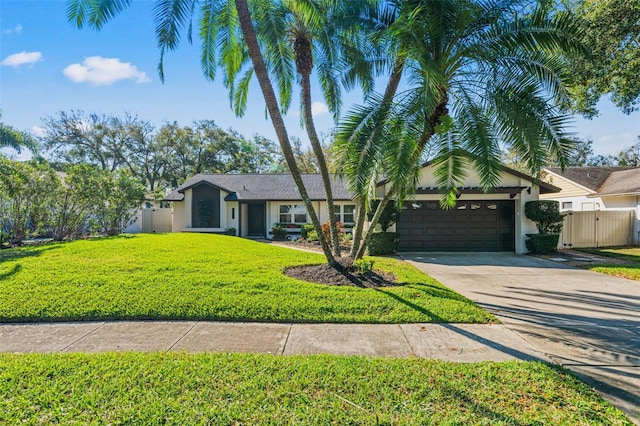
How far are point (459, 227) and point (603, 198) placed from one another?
1160cm

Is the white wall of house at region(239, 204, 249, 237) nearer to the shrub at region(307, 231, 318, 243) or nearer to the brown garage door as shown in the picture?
the shrub at region(307, 231, 318, 243)

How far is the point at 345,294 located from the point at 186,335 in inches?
122

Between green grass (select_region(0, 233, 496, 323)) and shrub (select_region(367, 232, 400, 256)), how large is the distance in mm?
3827

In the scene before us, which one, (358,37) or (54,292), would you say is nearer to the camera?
(54,292)

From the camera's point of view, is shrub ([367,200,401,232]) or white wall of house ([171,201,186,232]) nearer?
shrub ([367,200,401,232])

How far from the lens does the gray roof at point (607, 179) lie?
59.5 ft

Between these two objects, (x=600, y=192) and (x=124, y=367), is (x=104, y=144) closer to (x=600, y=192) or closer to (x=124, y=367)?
(x=124, y=367)

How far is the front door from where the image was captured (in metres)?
22.5

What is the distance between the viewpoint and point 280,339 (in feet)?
15.1

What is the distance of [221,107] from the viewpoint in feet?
38.1

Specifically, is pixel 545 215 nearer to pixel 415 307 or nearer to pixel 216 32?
pixel 415 307

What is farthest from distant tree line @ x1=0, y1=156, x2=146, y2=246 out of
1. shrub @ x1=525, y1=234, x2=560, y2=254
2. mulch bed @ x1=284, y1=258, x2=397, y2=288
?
shrub @ x1=525, y1=234, x2=560, y2=254

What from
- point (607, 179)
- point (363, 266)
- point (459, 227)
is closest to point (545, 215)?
point (459, 227)

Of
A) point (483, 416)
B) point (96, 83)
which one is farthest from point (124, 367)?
point (96, 83)
